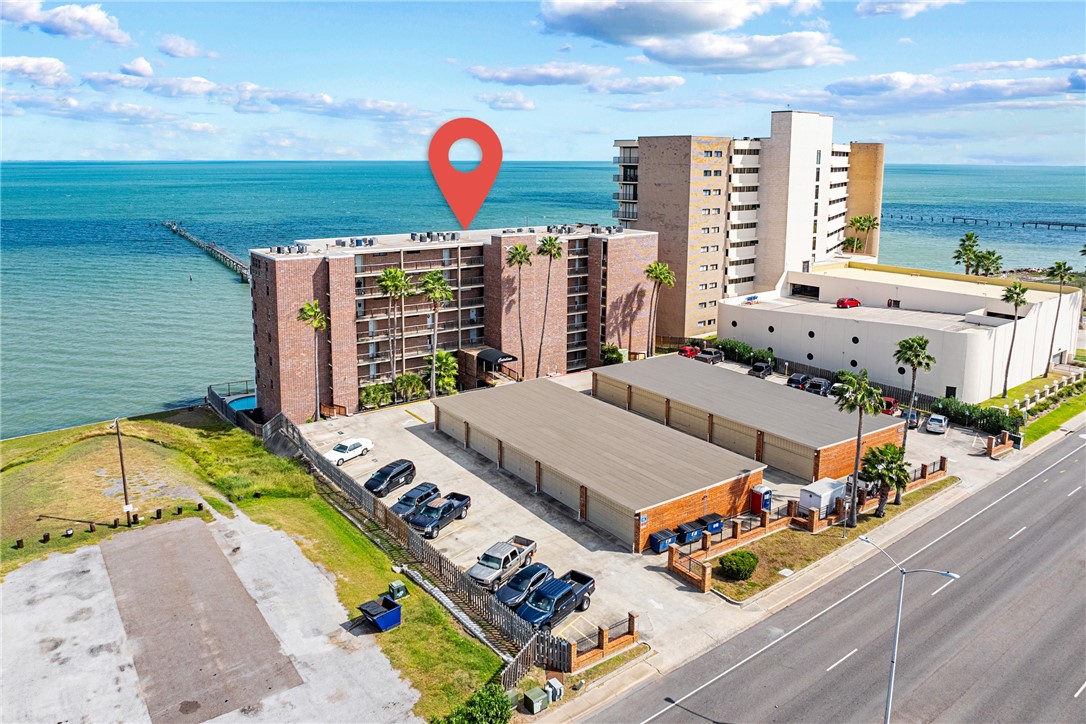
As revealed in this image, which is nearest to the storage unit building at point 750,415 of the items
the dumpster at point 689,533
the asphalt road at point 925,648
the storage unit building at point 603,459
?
the storage unit building at point 603,459

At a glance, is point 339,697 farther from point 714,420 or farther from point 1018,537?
point 1018,537

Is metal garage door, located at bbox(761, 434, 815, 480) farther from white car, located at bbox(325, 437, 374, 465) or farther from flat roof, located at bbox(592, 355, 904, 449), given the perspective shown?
white car, located at bbox(325, 437, 374, 465)

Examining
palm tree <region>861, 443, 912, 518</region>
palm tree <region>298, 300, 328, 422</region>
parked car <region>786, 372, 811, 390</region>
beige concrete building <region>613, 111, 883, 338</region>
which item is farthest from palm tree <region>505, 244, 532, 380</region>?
palm tree <region>861, 443, 912, 518</region>

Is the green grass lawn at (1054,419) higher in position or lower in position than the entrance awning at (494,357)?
lower

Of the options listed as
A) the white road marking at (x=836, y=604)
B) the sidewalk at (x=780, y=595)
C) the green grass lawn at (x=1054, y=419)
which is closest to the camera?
the white road marking at (x=836, y=604)

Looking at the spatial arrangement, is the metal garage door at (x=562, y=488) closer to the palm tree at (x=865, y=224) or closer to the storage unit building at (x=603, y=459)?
the storage unit building at (x=603, y=459)
